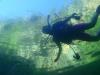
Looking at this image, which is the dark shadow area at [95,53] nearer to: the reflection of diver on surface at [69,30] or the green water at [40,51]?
the green water at [40,51]

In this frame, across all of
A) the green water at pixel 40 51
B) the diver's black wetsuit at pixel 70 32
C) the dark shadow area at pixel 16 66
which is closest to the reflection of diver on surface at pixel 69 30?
the diver's black wetsuit at pixel 70 32

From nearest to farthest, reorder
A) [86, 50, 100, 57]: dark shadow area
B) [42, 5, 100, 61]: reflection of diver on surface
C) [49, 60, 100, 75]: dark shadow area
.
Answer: [42, 5, 100, 61]: reflection of diver on surface, [49, 60, 100, 75]: dark shadow area, [86, 50, 100, 57]: dark shadow area

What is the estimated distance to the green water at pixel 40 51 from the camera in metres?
10.9

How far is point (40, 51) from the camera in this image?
39.3ft

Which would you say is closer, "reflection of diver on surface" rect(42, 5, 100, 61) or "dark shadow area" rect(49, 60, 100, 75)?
"reflection of diver on surface" rect(42, 5, 100, 61)

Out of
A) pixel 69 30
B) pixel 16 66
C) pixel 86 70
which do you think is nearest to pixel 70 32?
pixel 69 30

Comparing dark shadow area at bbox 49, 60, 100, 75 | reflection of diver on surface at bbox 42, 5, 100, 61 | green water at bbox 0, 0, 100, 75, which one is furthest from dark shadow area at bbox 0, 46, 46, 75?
reflection of diver on surface at bbox 42, 5, 100, 61

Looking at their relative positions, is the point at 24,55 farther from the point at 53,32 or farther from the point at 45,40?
the point at 53,32

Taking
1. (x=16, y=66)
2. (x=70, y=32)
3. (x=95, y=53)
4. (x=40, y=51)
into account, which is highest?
(x=70, y=32)

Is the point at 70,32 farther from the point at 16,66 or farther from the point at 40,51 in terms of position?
the point at 16,66

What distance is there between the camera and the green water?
1088 cm

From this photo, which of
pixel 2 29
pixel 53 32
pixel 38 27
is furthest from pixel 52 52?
pixel 2 29

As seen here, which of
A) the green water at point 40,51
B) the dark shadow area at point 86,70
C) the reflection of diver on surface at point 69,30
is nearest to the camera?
the reflection of diver on surface at point 69,30

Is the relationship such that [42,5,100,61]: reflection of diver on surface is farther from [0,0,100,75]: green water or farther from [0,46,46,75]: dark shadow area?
[0,46,46,75]: dark shadow area
